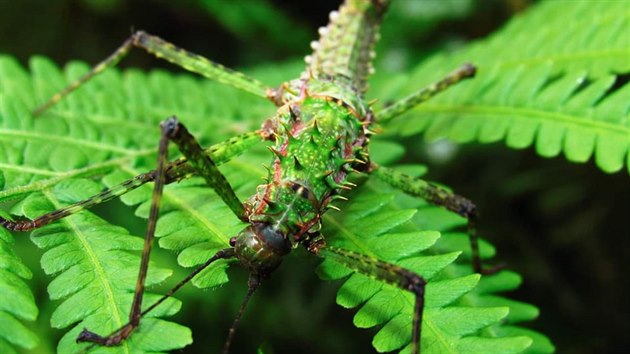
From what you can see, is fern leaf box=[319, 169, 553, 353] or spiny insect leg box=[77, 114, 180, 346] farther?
fern leaf box=[319, 169, 553, 353]

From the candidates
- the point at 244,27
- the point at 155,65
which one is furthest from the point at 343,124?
the point at 155,65

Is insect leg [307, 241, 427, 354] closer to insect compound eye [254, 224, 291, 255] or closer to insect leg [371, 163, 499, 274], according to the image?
insect compound eye [254, 224, 291, 255]

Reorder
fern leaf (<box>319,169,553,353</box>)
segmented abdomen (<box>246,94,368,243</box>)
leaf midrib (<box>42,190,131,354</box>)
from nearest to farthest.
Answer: leaf midrib (<box>42,190,131,354</box>)
fern leaf (<box>319,169,553,353</box>)
segmented abdomen (<box>246,94,368,243</box>)

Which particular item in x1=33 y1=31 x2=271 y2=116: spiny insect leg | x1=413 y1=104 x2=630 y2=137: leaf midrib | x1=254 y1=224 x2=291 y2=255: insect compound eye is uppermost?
x1=33 y1=31 x2=271 y2=116: spiny insect leg

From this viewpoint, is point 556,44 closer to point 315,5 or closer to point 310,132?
point 310,132

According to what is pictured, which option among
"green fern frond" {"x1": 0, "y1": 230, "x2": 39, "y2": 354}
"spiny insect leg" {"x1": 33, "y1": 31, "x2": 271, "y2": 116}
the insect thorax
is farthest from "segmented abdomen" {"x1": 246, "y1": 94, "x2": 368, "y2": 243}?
"green fern frond" {"x1": 0, "y1": 230, "x2": 39, "y2": 354}

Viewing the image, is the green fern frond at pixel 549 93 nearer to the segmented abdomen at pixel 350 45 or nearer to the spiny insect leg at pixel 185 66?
the segmented abdomen at pixel 350 45
